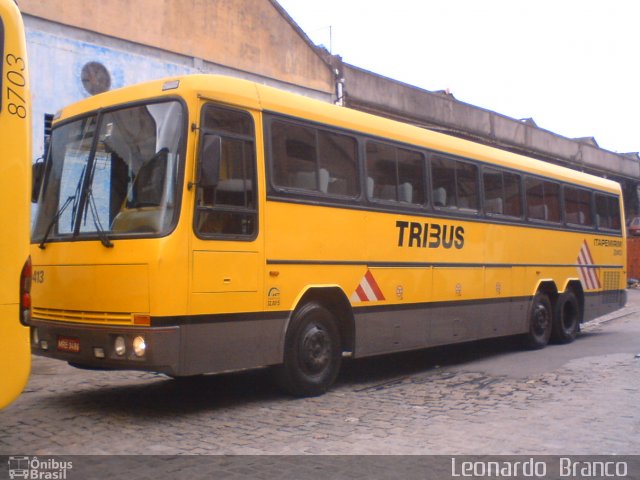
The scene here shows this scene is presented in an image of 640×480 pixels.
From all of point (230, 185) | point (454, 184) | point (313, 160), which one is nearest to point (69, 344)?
point (230, 185)

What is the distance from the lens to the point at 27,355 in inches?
202

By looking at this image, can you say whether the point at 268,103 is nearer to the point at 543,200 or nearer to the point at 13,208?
the point at 13,208

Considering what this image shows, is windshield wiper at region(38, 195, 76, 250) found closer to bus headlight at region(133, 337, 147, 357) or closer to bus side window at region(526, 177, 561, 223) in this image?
bus headlight at region(133, 337, 147, 357)

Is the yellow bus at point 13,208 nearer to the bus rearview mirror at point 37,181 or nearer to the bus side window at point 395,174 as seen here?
the bus rearview mirror at point 37,181

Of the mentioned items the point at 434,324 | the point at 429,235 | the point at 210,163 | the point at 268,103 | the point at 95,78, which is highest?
the point at 95,78

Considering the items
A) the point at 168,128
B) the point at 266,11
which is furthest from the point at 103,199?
the point at 266,11

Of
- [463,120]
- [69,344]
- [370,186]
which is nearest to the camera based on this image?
[69,344]

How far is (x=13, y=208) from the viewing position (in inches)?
200

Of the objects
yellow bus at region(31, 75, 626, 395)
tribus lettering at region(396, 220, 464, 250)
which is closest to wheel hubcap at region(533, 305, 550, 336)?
yellow bus at region(31, 75, 626, 395)

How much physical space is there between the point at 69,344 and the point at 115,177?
163 cm

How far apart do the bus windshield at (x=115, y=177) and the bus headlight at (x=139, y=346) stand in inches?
37.1

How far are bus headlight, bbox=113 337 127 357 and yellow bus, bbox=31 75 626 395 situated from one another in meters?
0.01

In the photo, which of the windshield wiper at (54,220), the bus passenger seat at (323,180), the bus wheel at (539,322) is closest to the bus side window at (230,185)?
the bus passenger seat at (323,180)

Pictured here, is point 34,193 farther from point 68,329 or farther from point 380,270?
point 380,270
